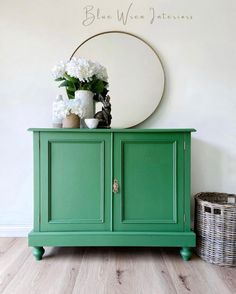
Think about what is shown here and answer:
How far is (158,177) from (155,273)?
56 cm

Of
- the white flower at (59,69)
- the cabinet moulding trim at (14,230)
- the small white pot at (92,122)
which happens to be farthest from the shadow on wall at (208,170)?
the cabinet moulding trim at (14,230)

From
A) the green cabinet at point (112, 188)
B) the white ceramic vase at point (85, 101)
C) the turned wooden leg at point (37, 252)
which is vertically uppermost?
the white ceramic vase at point (85, 101)

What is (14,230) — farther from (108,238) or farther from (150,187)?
(150,187)

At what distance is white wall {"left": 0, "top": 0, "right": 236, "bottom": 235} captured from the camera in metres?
1.89

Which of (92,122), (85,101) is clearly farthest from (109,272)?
(85,101)

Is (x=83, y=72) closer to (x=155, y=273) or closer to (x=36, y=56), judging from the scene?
(x=36, y=56)

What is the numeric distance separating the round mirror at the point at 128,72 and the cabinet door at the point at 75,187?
0.50m

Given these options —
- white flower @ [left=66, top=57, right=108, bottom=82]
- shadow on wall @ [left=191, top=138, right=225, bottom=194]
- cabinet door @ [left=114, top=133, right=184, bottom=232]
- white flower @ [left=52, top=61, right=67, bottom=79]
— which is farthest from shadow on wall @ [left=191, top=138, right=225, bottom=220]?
white flower @ [left=52, top=61, right=67, bottom=79]

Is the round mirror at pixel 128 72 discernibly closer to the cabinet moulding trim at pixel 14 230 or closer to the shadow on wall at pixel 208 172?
the shadow on wall at pixel 208 172

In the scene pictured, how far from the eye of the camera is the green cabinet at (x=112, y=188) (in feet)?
4.92

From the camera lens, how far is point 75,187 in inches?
59.5

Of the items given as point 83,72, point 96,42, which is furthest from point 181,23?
point 83,72

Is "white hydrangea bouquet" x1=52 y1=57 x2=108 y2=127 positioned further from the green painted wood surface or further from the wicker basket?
the wicker basket

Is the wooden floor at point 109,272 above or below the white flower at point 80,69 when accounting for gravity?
below
